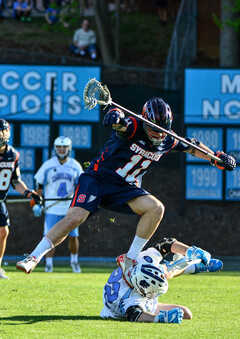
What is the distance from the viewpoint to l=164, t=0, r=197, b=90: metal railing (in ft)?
61.9

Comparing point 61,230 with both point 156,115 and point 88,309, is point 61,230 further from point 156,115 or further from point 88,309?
point 156,115

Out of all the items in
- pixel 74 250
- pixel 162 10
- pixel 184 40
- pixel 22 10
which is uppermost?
pixel 162 10

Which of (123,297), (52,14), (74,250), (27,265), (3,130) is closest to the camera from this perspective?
(123,297)

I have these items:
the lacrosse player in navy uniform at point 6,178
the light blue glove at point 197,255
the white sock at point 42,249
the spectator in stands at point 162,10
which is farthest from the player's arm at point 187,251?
the spectator in stands at point 162,10

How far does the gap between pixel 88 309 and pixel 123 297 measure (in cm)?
92

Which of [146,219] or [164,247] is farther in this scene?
[146,219]

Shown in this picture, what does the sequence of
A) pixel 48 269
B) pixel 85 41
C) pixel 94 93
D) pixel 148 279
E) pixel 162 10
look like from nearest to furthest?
pixel 148 279 < pixel 94 93 < pixel 48 269 < pixel 85 41 < pixel 162 10

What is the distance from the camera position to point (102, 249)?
14.6m

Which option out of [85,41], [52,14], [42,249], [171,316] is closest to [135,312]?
[171,316]

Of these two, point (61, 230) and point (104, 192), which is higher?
point (104, 192)

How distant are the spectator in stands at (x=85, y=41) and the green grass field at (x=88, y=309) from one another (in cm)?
1092

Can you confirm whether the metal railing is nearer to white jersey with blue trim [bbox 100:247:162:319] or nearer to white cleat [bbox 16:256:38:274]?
white cleat [bbox 16:256:38:274]

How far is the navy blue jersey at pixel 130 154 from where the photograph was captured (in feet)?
26.2

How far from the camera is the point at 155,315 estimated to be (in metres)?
7.03
